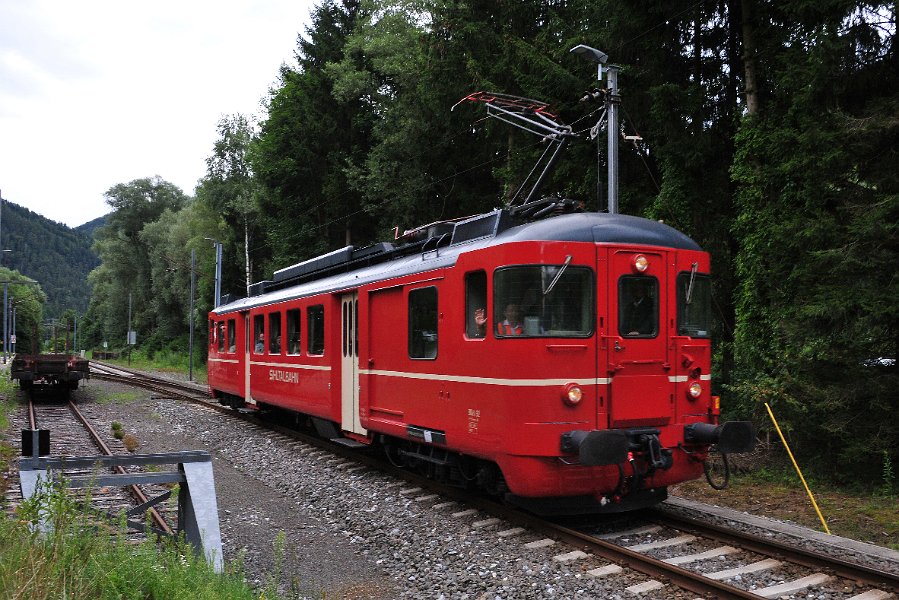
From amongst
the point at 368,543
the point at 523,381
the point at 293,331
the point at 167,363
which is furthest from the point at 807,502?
the point at 167,363

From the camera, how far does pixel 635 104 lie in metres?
15.6

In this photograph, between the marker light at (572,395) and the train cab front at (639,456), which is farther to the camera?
the marker light at (572,395)

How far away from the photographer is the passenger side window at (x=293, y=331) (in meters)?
13.3

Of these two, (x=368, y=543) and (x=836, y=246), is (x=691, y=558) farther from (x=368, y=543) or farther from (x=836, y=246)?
(x=836, y=246)

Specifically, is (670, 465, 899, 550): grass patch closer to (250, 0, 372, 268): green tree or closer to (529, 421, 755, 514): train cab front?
(529, 421, 755, 514): train cab front

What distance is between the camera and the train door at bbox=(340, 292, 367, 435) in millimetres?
10734

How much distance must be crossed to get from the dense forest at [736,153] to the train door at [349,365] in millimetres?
4960

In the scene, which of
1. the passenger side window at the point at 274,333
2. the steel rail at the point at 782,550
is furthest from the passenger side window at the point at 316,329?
the steel rail at the point at 782,550

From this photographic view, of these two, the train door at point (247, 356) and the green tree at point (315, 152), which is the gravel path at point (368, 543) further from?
the green tree at point (315, 152)

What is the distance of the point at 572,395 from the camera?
23.2 ft

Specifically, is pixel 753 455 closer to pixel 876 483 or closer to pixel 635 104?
pixel 876 483

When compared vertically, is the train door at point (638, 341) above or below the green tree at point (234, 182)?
below

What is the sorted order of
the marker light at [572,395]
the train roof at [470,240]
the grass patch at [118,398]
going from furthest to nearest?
the grass patch at [118,398]
the train roof at [470,240]
the marker light at [572,395]

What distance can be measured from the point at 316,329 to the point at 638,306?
615 cm
